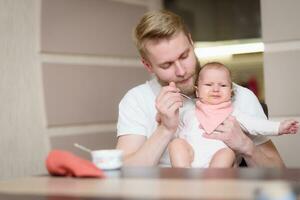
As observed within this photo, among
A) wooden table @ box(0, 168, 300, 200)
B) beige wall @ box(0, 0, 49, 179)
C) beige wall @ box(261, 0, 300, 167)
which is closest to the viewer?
wooden table @ box(0, 168, 300, 200)

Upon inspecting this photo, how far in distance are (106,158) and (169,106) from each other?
0.47m

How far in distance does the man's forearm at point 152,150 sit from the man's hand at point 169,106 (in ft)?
0.11

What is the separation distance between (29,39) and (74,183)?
1332 millimetres

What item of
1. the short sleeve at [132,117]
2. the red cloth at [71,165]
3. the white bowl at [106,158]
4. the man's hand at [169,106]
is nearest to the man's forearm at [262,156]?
the man's hand at [169,106]

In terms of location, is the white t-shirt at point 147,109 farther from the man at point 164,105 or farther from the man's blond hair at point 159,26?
the man's blond hair at point 159,26

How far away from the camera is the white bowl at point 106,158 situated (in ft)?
4.68

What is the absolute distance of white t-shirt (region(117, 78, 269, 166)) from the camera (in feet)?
6.48

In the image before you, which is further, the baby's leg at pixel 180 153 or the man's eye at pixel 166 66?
the man's eye at pixel 166 66

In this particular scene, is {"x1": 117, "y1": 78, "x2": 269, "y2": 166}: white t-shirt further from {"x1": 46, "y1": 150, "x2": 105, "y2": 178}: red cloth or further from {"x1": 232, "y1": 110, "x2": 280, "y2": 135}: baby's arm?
{"x1": 46, "y1": 150, "x2": 105, "y2": 178}: red cloth

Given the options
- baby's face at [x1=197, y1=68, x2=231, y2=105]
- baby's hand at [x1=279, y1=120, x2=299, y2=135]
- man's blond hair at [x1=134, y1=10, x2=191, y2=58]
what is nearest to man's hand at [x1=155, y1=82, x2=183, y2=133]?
baby's face at [x1=197, y1=68, x2=231, y2=105]

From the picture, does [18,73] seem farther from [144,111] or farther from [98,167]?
[98,167]

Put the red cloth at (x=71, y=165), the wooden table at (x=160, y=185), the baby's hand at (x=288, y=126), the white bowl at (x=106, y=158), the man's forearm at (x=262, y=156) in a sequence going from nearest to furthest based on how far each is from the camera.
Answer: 1. the wooden table at (x=160, y=185)
2. the red cloth at (x=71, y=165)
3. the white bowl at (x=106, y=158)
4. the baby's hand at (x=288, y=126)
5. the man's forearm at (x=262, y=156)

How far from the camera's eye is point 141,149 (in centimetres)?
191

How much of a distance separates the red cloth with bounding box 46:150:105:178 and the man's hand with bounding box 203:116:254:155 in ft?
2.07
